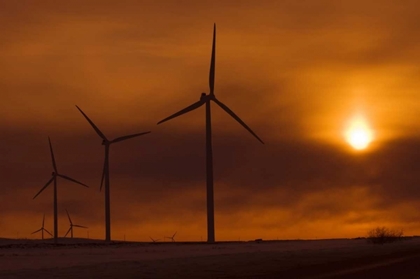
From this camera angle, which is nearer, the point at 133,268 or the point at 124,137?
the point at 133,268

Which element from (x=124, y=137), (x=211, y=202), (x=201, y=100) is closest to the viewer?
(x=211, y=202)

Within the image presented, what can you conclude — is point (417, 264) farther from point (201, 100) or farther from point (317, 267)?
point (201, 100)

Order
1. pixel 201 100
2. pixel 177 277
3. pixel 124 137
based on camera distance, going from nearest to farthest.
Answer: pixel 177 277, pixel 201 100, pixel 124 137

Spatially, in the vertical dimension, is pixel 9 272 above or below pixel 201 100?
below

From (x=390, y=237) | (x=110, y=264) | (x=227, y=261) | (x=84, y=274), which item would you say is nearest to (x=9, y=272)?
(x=84, y=274)

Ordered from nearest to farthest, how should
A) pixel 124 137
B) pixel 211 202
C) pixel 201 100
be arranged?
pixel 211 202
pixel 201 100
pixel 124 137

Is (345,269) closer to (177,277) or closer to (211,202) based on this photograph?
(177,277)

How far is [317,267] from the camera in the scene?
78.9m

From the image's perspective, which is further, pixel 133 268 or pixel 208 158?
pixel 208 158

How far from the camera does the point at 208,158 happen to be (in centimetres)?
12338

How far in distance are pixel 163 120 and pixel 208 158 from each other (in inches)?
333

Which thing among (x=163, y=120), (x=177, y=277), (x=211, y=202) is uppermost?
(x=163, y=120)

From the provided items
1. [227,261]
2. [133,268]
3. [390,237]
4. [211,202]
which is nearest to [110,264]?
[133,268]

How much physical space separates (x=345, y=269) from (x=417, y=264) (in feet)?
22.5
